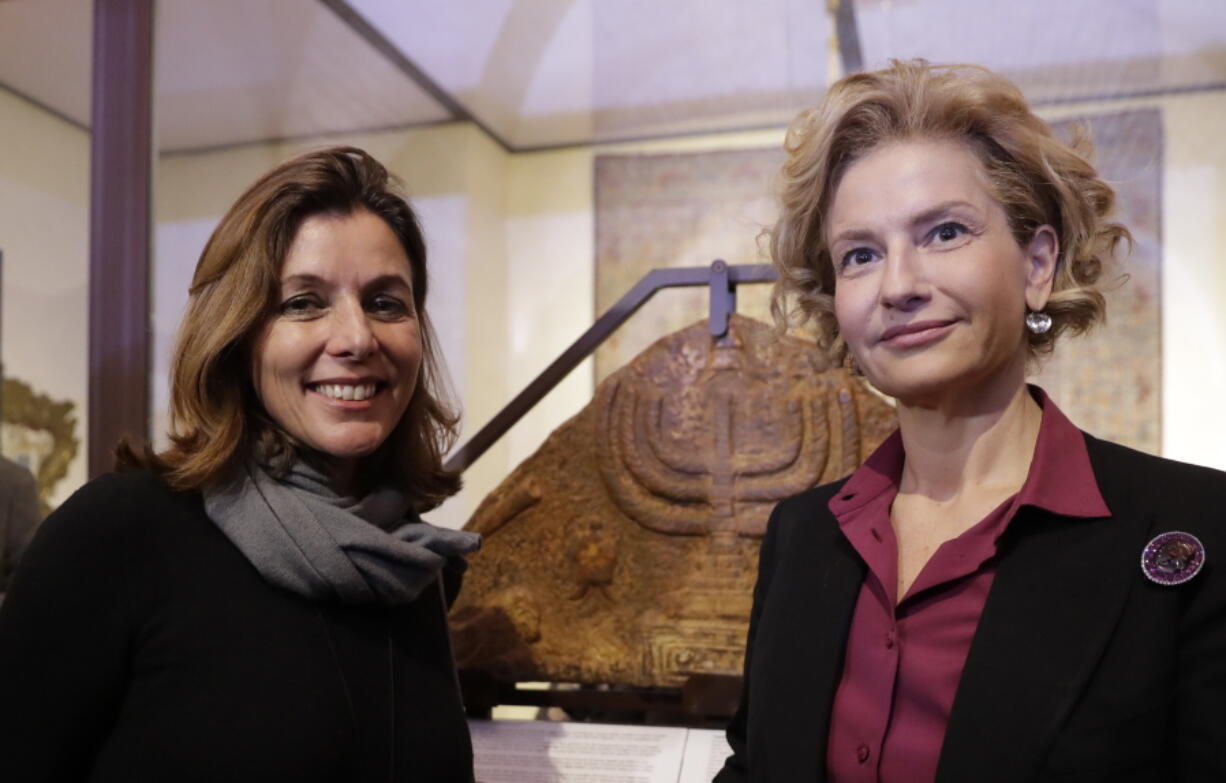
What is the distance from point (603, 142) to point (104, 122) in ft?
4.22

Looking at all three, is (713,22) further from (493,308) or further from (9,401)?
(9,401)

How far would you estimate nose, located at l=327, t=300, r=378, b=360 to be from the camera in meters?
1.29

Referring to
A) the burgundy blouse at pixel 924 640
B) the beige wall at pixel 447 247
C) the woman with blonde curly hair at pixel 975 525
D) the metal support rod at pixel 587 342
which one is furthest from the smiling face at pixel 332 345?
the beige wall at pixel 447 247

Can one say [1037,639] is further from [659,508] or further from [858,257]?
[659,508]

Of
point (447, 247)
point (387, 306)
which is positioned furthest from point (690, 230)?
point (387, 306)

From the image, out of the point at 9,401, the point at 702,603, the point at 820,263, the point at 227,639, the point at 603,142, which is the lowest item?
the point at 702,603

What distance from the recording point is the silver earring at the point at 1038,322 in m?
1.13

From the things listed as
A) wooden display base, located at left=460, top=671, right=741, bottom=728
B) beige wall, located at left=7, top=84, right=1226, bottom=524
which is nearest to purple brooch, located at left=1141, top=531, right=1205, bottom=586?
wooden display base, located at left=460, top=671, right=741, bottom=728

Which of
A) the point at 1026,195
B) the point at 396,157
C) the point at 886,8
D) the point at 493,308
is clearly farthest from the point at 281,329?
the point at 886,8

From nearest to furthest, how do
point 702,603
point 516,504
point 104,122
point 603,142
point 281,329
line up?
point 281,329 → point 702,603 → point 516,504 → point 104,122 → point 603,142

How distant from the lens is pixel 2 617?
112 centimetres

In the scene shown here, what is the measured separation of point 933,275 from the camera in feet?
3.54

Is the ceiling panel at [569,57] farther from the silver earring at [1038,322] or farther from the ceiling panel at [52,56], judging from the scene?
the silver earring at [1038,322]

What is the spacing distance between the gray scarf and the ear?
2.69 feet
